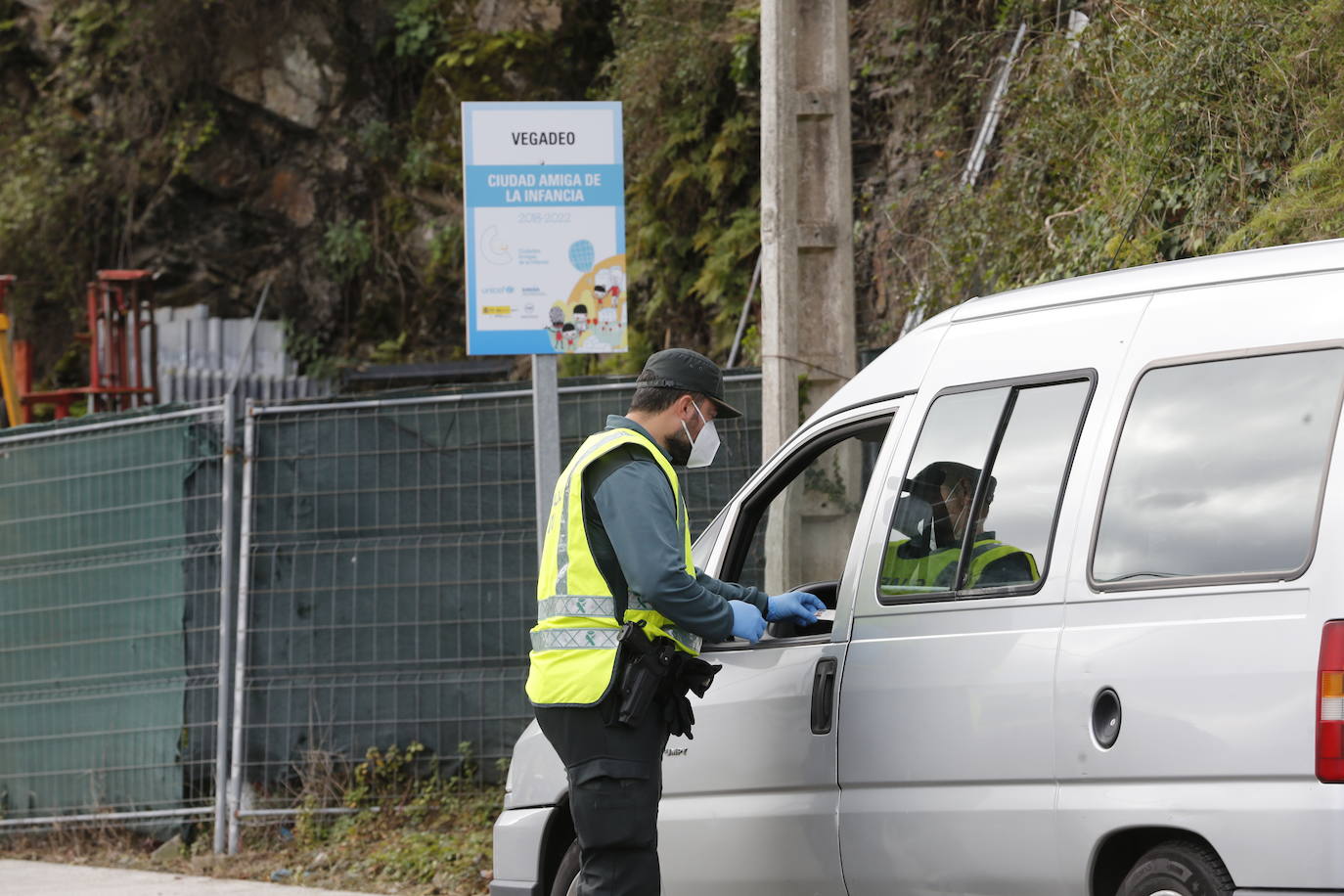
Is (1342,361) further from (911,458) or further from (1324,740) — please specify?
(911,458)

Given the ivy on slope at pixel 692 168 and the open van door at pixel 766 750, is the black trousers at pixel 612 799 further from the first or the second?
the ivy on slope at pixel 692 168

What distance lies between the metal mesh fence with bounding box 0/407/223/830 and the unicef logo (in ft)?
10.3

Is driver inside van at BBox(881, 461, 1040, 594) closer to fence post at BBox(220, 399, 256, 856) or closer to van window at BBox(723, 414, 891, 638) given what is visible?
van window at BBox(723, 414, 891, 638)

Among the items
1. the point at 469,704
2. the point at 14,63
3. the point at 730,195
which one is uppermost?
the point at 14,63

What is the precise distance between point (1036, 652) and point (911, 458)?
2.71 feet

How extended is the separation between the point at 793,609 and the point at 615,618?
0.57 meters

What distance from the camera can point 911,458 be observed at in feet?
15.5

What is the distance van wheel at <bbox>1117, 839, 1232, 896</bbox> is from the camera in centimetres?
363

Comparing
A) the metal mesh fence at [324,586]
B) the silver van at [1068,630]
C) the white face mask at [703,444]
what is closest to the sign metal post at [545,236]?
the metal mesh fence at [324,586]

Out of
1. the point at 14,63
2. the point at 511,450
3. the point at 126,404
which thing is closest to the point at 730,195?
the point at 511,450

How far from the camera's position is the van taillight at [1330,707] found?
3387 millimetres

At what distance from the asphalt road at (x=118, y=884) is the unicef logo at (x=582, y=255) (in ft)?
11.0

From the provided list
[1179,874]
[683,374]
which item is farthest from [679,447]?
[1179,874]

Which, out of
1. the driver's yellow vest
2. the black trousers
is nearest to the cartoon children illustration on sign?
the driver's yellow vest
